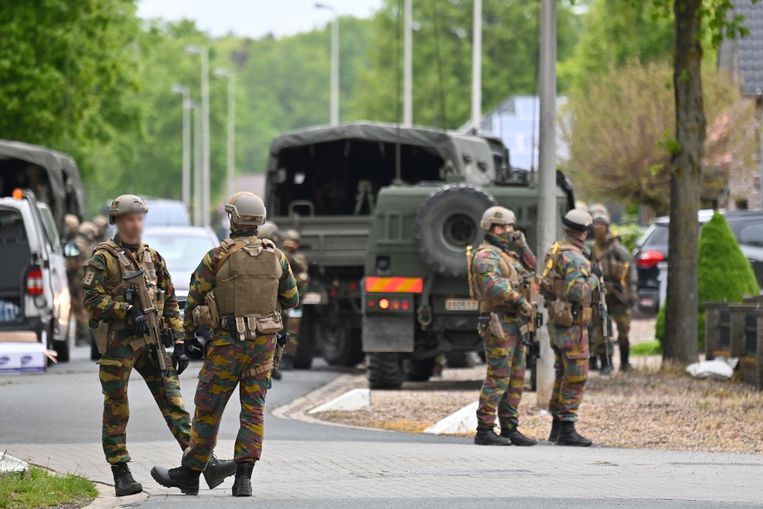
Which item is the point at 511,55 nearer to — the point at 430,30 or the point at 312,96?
the point at 430,30

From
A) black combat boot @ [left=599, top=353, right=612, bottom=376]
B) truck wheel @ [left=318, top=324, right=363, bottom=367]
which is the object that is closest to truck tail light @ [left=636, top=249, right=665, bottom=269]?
truck wheel @ [left=318, top=324, right=363, bottom=367]

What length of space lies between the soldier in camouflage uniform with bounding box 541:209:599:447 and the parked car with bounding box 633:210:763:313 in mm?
15436

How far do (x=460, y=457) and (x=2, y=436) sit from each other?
137 inches

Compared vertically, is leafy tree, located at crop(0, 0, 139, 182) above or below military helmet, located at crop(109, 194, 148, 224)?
above

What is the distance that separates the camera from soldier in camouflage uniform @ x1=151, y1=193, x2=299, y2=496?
10688mm

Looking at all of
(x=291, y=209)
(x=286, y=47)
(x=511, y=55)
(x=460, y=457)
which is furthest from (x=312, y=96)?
(x=460, y=457)

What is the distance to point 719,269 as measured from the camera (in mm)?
22797

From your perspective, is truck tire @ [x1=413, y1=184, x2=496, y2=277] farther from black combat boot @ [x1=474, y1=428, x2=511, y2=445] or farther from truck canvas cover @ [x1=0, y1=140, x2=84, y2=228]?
truck canvas cover @ [x1=0, y1=140, x2=84, y2=228]

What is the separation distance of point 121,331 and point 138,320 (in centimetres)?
20

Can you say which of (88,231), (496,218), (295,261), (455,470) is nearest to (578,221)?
(496,218)

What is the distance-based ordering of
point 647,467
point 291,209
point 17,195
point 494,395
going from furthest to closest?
point 291,209, point 17,195, point 494,395, point 647,467

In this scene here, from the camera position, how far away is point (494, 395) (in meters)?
14.0

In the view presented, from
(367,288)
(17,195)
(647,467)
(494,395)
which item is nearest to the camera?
Result: (647,467)

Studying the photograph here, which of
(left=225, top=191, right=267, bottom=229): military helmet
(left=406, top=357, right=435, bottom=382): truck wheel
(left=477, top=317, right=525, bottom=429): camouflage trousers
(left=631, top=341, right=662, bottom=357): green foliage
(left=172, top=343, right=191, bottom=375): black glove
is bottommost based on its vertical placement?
(left=631, top=341, right=662, bottom=357): green foliage
